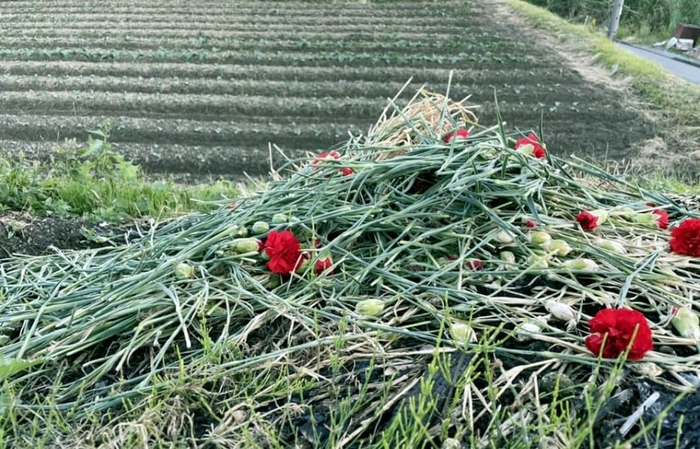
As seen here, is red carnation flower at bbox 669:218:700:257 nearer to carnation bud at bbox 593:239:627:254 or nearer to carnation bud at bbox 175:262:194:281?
carnation bud at bbox 593:239:627:254

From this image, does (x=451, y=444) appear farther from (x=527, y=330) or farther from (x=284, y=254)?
(x=284, y=254)

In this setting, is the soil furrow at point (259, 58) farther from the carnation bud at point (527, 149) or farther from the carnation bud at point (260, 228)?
the carnation bud at point (260, 228)

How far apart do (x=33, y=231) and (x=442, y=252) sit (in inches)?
84.9

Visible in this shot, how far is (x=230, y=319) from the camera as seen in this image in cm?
171

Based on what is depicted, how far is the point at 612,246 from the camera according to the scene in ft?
5.76

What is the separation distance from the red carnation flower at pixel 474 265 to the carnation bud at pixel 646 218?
2.17 ft

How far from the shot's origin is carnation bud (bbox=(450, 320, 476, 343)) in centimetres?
142

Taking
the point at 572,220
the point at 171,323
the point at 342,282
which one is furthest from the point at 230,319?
the point at 572,220

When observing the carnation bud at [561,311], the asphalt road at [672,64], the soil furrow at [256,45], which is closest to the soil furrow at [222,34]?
the soil furrow at [256,45]

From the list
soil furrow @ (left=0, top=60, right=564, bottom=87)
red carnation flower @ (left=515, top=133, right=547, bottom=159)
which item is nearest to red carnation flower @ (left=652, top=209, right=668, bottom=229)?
red carnation flower @ (left=515, top=133, right=547, bottom=159)

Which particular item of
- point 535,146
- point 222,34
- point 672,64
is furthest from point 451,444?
point 672,64

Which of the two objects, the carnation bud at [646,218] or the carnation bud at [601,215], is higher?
the carnation bud at [601,215]

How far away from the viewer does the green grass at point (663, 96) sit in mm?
6059

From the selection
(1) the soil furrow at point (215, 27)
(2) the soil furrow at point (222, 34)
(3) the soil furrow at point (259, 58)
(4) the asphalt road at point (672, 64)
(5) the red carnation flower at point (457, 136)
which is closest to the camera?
(5) the red carnation flower at point (457, 136)
